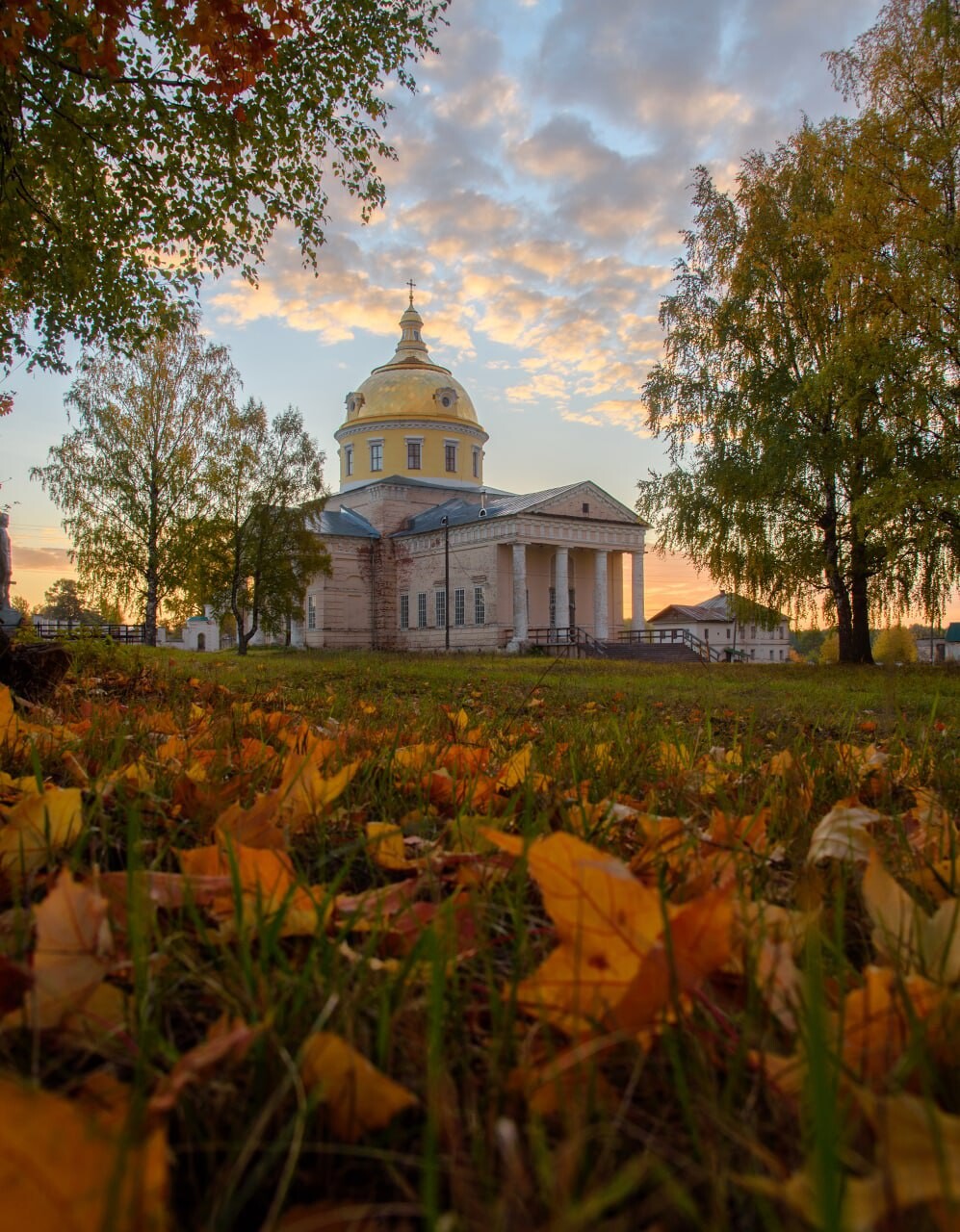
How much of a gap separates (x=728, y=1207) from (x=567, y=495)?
39050mm

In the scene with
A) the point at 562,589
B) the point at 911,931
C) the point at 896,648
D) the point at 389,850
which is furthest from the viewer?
the point at 562,589

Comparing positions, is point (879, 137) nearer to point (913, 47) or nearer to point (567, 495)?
point (913, 47)

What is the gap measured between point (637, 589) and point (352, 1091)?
42.7m

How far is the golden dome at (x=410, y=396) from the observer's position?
1818 inches

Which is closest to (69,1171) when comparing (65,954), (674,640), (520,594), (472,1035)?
(65,954)

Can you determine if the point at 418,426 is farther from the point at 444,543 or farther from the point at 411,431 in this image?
the point at 444,543

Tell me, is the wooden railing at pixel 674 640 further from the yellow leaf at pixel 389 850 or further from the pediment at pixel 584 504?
the yellow leaf at pixel 389 850

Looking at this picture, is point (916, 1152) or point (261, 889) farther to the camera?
point (261, 889)

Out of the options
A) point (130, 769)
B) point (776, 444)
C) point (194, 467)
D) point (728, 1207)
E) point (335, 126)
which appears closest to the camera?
point (728, 1207)

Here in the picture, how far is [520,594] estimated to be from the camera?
36.9 metres

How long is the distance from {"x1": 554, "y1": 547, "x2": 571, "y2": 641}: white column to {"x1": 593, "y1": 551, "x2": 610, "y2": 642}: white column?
1.51m

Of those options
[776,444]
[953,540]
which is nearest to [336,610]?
[776,444]

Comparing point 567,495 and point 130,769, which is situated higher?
point 567,495

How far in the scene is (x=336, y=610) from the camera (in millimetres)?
43000
